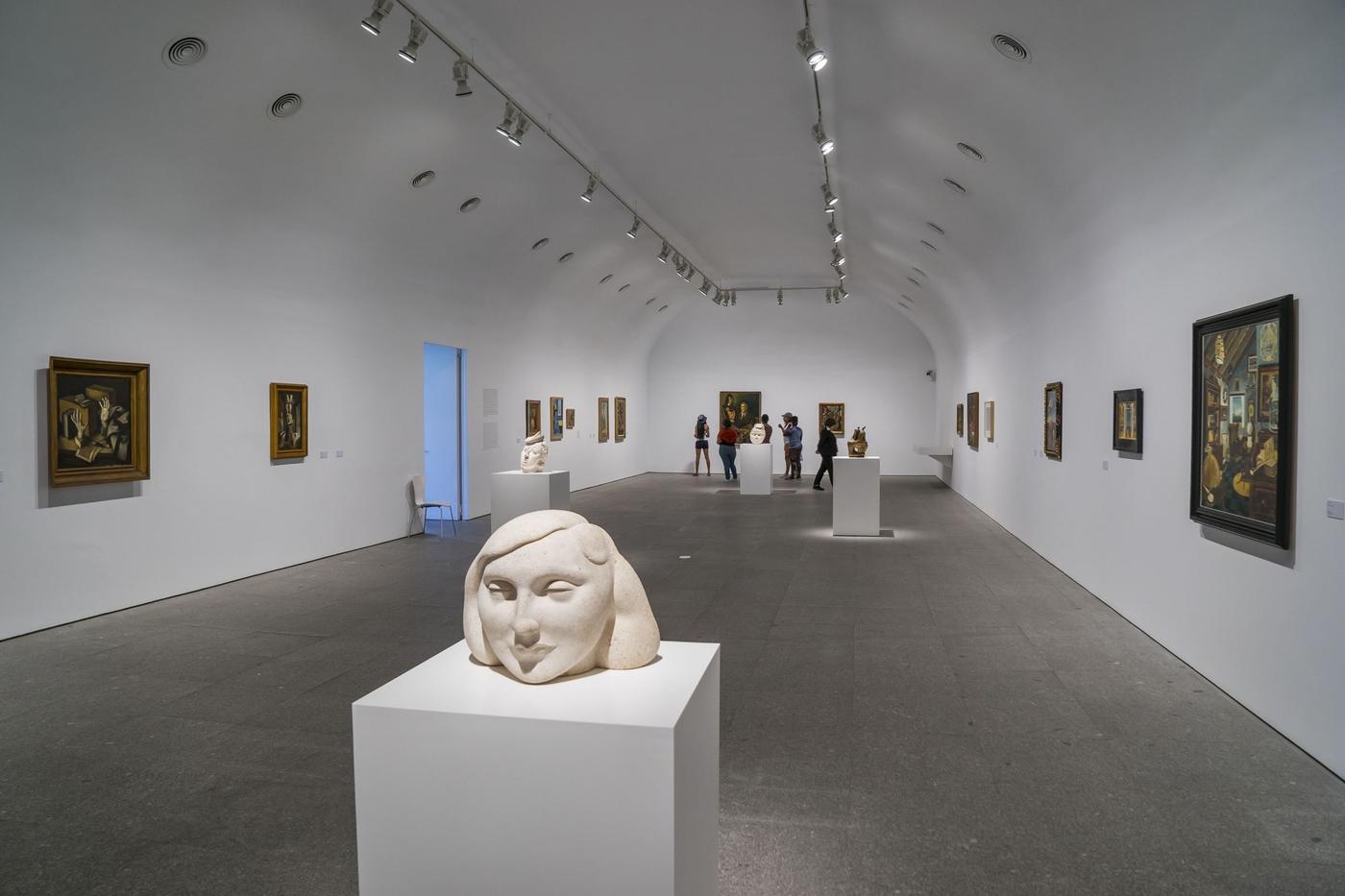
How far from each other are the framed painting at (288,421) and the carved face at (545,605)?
825 cm

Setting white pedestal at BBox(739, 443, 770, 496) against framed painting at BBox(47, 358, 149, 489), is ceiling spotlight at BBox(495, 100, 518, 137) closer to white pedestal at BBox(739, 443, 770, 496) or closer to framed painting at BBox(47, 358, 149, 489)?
framed painting at BBox(47, 358, 149, 489)

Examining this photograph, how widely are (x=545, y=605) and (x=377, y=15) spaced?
6.05m

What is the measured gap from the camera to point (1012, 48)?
21.0 feet

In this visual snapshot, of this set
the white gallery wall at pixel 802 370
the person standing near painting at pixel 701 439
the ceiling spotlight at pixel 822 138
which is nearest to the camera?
the ceiling spotlight at pixel 822 138

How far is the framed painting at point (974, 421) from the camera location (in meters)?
17.2

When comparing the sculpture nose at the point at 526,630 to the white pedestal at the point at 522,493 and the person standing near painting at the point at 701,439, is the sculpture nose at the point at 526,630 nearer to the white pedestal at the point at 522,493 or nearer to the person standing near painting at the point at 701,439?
the white pedestal at the point at 522,493

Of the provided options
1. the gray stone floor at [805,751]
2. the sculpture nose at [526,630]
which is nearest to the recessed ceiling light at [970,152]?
the gray stone floor at [805,751]

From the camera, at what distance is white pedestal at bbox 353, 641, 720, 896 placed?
2617mm

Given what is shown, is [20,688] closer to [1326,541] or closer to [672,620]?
[672,620]

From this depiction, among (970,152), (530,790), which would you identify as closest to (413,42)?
(970,152)

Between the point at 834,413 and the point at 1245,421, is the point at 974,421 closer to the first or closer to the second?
the point at 834,413

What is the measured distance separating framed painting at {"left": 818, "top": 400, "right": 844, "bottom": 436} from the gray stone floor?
57.3 ft

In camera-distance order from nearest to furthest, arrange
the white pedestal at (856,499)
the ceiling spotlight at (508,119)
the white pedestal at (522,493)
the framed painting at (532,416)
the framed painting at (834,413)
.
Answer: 1. the ceiling spotlight at (508,119)
2. the white pedestal at (522,493)
3. the white pedestal at (856,499)
4. the framed painting at (532,416)
5. the framed painting at (834,413)

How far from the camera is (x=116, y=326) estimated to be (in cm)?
804
